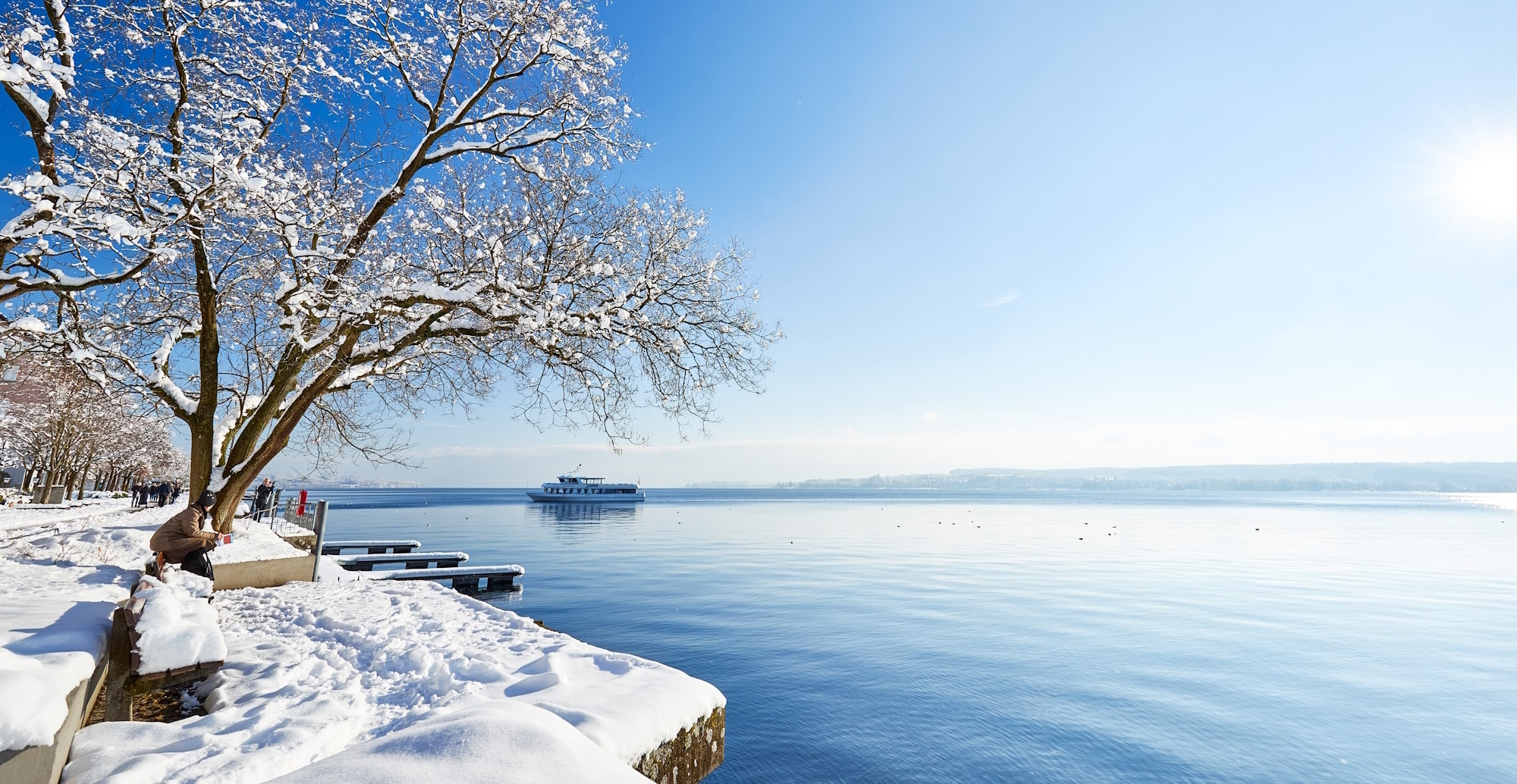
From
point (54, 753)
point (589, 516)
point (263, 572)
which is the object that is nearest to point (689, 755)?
point (54, 753)

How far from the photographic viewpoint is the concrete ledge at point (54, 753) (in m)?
2.70

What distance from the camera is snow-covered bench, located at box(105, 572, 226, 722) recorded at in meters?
A: 4.24

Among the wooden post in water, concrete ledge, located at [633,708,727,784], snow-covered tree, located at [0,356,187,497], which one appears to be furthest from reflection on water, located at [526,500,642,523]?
concrete ledge, located at [633,708,727,784]

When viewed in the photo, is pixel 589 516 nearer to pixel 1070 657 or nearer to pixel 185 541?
pixel 1070 657

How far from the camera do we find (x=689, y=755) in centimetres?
446

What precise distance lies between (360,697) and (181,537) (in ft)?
20.0

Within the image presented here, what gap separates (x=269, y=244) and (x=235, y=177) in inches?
128

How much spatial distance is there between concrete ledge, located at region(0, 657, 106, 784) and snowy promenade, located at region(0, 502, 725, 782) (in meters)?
0.09

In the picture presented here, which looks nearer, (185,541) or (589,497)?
(185,541)

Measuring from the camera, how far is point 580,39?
12.1m

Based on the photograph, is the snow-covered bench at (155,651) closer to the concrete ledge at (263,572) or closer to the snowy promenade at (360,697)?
the snowy promenade at (360,697)

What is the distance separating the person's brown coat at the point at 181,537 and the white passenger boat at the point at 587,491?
86865 millimetres

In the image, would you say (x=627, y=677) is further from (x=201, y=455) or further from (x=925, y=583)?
(x=925, y=583)

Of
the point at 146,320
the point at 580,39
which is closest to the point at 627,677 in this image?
the point at 580,39
